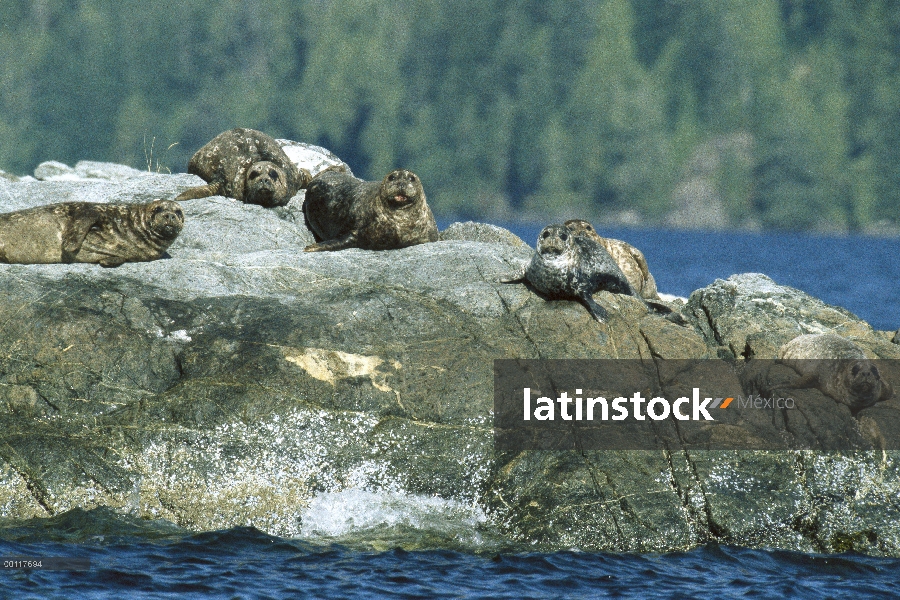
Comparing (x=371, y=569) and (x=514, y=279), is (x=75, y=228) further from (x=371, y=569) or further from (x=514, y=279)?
(x=371, y=569)

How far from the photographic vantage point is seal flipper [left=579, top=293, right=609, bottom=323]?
1288cm

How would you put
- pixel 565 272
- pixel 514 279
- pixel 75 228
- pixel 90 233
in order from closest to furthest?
pixel 565 272, pixel 514 279, pixel 75 228, pixel 90 233

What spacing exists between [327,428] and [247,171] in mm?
6297

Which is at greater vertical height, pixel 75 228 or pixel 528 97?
pixel 528 97

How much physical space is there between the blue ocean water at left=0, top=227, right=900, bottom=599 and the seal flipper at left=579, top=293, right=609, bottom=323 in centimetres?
277

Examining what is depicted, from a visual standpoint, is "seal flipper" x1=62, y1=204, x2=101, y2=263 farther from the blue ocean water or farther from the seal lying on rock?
the seal lying on rock

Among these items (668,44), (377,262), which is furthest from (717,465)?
(668,44)

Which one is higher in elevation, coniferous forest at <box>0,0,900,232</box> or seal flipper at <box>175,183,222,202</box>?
coniferous forest at <box>0,0,900,232</box>

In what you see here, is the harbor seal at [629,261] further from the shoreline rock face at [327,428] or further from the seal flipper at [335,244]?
the shoreline rock face at [327,428]

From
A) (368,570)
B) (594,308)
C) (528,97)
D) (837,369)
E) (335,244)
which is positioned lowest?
(368,570)

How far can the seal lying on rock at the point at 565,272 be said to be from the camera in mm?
13080

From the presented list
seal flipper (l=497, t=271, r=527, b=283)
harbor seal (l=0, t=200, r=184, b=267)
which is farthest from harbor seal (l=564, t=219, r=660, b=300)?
harbor seal (l=0, t=200, r=184, b=267)

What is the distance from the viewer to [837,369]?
12570mm

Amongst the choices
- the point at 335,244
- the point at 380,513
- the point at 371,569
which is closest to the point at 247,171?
the point at 335,244
